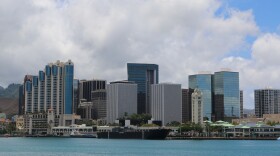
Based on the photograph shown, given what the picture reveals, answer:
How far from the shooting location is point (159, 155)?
108188 millimetres

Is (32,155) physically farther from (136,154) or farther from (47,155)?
(136,154)

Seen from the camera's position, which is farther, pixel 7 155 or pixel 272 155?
pixel 272 155

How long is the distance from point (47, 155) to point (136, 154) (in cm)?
1727

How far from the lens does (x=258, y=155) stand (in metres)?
110

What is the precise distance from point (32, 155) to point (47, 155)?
103 inches

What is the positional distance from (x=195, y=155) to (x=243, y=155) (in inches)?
362

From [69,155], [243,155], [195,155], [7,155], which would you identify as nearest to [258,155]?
[243,155]

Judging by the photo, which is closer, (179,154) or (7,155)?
(7,155)

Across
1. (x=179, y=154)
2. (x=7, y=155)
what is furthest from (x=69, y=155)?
(x=179, y=154)

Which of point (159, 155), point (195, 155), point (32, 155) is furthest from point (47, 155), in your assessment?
point (195, 155)

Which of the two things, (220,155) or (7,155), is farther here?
(220,155)

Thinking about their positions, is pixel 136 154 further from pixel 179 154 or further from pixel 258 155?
pixel 258 155

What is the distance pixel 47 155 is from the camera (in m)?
105

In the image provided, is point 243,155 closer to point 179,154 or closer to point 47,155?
point 179,154
